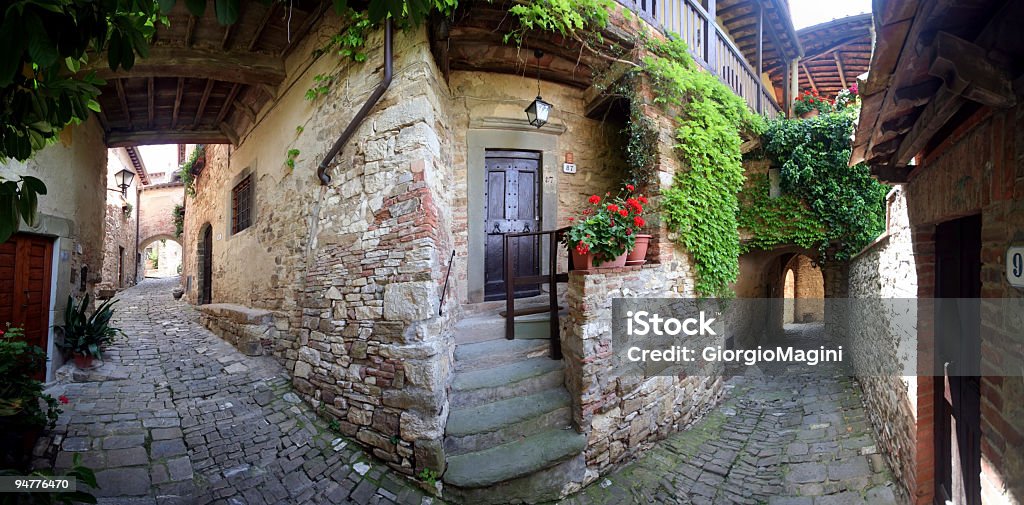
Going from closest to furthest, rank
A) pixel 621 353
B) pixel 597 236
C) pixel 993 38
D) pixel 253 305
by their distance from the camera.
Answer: pixel 993 38, pixel 597 236, pixel 621 353, pixel 253 305

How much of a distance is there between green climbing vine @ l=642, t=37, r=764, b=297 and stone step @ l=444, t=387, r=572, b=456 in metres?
2.75

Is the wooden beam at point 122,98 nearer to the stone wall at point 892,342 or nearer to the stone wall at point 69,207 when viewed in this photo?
the stone wall at point 69,207

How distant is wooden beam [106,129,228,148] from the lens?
649cm

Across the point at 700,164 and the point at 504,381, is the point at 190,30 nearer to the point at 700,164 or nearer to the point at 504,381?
the point at 504,381

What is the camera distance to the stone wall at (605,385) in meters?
3.74

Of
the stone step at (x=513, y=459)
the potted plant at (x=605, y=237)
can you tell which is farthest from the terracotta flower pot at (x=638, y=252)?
the stone step at (x=513, y=459)

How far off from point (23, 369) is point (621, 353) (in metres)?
5.71

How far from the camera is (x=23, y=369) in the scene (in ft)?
11.7

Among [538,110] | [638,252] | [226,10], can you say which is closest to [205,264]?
[538,110]

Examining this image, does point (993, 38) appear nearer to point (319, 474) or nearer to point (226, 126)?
point (319, 474)

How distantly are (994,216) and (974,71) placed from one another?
79 centimetres

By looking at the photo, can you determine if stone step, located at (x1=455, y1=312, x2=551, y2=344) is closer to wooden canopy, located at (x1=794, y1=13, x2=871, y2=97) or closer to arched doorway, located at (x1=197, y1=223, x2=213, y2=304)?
arched doorway, located at (x1=197, y1=223, x2=213, y2=304)

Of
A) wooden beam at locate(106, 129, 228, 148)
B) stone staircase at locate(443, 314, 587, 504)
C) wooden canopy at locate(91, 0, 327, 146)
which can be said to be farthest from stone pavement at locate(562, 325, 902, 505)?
wooden beam at locate(106, 129, 228, 148)

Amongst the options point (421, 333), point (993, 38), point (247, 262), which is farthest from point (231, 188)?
point (993, 38)
